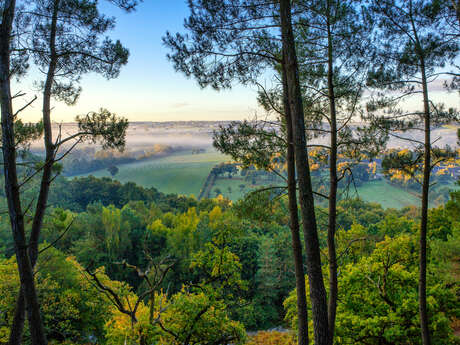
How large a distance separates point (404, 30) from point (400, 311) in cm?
573

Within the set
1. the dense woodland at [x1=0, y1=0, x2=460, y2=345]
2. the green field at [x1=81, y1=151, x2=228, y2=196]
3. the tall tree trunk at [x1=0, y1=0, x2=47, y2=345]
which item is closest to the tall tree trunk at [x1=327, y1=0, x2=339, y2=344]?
the dense woodland at [x1=0, y1=0, x2=460, y2=345]

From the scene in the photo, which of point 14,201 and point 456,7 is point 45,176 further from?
point 456,7

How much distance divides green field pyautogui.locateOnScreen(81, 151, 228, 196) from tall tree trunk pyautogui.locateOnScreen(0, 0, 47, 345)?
5803cm

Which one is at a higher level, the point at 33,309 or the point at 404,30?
the point at 404,30

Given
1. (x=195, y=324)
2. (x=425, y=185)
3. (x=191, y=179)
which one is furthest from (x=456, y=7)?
(x=191, y=179)

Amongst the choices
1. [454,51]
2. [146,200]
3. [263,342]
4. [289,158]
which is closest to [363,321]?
[289,158]

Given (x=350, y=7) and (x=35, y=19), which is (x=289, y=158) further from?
(x=35, y=19)

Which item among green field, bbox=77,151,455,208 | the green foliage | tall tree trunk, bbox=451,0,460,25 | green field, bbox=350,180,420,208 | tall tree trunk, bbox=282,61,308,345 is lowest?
green field, bbox=350,180,420,208

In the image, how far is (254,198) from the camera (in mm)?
4891

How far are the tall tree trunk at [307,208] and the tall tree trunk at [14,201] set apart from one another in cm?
283

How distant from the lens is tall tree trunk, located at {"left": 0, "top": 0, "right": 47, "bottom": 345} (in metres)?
2.58

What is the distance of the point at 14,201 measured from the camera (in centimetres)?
264

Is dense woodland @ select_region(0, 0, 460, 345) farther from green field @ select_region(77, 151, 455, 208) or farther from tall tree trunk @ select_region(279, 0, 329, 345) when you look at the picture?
green field @ select_region(77, 151, 455, 208)

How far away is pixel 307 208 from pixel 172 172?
6967 cm
